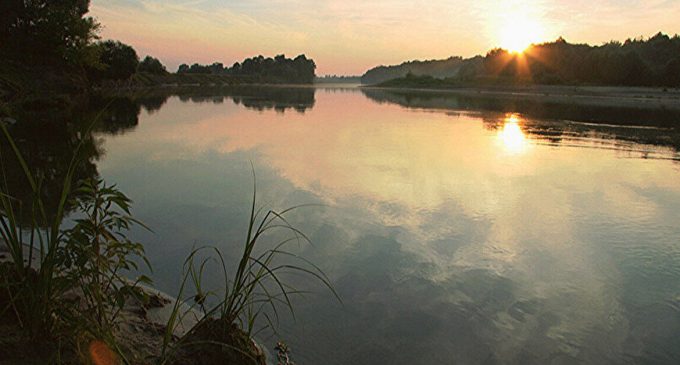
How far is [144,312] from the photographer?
4.50 metres

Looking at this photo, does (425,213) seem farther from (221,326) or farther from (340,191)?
(221,326)

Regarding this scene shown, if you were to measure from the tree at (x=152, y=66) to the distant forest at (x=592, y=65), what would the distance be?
265 feet


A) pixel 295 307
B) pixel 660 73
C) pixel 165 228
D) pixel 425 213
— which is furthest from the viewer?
pixel 660 73

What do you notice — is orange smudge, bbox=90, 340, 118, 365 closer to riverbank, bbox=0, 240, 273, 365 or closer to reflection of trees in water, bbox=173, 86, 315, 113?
riverbank, bbox=0, 240, 273, 365

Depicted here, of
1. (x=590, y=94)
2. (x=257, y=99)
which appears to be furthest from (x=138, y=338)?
(x=590, y=94)

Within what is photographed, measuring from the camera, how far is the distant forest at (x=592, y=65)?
9326 centimetres

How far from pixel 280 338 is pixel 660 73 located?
4350 inches

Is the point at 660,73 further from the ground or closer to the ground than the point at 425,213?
further from the ground

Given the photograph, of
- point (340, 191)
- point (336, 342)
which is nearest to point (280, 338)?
point (336, 342)

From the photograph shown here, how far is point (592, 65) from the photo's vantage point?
10519cm

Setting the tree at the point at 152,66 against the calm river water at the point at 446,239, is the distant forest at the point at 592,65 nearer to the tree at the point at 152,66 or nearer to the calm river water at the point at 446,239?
the tree at the point at 152,66

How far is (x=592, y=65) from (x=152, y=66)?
100741 mm

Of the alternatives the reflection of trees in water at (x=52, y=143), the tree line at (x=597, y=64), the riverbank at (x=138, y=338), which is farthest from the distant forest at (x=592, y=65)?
the riverbank at (x=138, y=338)

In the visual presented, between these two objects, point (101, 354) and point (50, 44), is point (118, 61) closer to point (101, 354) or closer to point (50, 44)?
point (50, 44)
